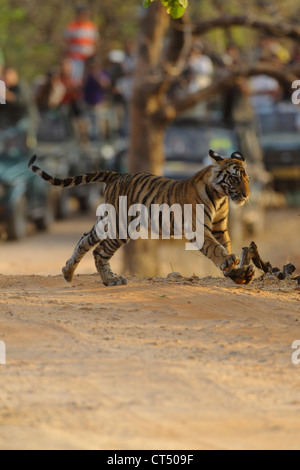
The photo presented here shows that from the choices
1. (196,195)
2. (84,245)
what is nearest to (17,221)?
(84,245)

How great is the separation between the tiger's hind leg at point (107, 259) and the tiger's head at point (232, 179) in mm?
896

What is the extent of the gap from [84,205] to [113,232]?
14.3 metres

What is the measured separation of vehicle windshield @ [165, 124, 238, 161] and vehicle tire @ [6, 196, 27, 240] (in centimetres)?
277

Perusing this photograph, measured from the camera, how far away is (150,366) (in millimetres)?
5793

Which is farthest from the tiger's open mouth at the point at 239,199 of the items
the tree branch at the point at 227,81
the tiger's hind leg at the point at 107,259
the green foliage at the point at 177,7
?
the tree branch at the point at 227,81

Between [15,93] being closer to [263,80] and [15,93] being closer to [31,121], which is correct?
[31,121]

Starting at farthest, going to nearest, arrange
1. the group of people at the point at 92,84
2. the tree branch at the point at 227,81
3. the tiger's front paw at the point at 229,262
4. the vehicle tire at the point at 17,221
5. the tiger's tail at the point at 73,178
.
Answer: the group of people at the point at 92,84, the vehicle tire at the point at 17,221, the tree branch at the point at 227,81, the tiger's tail at the point at 73,178, the tiger's front paw at the point at 229,262

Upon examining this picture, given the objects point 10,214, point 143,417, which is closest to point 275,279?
point 143,417

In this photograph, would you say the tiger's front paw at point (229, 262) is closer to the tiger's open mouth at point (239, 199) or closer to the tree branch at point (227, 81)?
the tiger's open mouth at point (239, 199)

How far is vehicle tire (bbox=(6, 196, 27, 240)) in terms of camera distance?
17.2 metres

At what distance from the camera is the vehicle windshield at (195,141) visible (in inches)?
709

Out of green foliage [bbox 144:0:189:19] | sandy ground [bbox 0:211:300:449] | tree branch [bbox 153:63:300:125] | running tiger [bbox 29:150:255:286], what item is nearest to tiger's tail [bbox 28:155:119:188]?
running tiger [bbox 29:150:255:286]

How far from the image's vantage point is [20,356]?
6.02 meters

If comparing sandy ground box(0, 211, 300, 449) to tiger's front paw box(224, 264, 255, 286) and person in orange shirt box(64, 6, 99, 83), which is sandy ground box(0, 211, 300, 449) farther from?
person in orange shirt box(64, 6, 99, 83)
